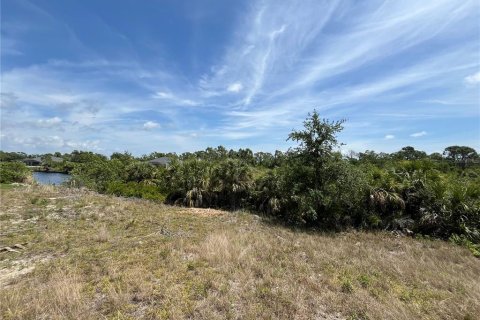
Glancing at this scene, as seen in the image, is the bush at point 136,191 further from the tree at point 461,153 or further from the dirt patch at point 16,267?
the tree at point 461,153

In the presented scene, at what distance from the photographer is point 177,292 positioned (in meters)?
5.47

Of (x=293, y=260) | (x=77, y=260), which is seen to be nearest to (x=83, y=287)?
(x=77, y=260)

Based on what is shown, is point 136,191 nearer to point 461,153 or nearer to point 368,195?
point 368,195

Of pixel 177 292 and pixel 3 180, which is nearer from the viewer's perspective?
pixel 177 292

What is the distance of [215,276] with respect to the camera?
20.4 feet

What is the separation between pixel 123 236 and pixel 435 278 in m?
8.73

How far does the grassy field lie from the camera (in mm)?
4992

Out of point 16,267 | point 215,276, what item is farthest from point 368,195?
point 16,267

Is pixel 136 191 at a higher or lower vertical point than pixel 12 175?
lower

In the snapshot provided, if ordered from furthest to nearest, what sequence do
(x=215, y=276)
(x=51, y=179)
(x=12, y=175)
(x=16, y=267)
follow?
(x=51, y=179) → (x=12, y=175) → (x=16, y=267) → (x=215, y=276)

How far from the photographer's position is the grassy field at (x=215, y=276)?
4992 millimetres

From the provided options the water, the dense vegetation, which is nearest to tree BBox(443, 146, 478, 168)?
the dense vegetation

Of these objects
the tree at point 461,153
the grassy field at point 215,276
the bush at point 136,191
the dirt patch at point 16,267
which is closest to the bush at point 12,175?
the bush at point 136,191

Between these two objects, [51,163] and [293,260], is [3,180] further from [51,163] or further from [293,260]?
[51,163]
